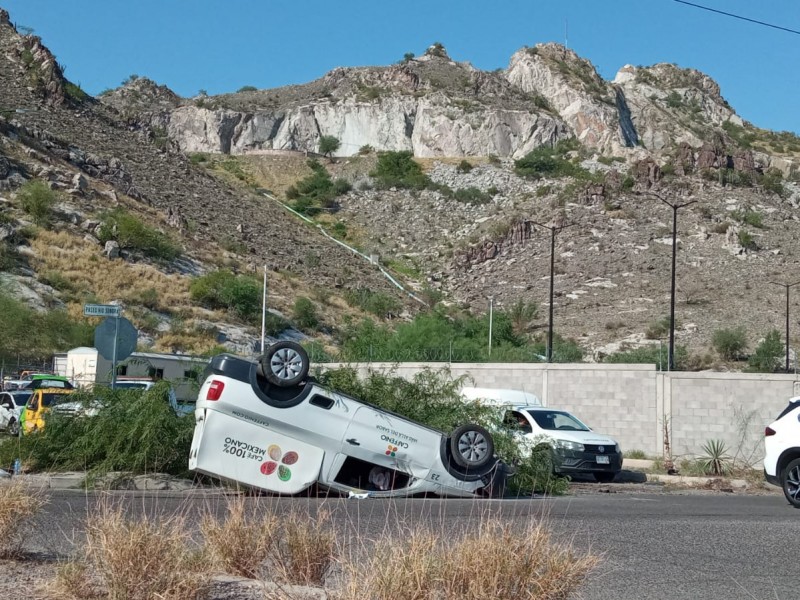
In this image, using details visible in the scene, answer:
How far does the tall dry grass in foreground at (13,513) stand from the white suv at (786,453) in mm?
11786

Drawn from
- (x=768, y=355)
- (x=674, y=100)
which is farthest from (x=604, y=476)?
(x=674, y=100)

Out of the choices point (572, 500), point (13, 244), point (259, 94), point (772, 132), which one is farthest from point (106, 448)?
point (772, 132)

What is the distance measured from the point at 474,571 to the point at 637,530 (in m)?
7.09

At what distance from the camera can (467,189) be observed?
105 meters

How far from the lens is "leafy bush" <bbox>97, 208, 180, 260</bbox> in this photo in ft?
193

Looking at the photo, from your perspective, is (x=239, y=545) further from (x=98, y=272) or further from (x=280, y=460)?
(x=98, y=272)

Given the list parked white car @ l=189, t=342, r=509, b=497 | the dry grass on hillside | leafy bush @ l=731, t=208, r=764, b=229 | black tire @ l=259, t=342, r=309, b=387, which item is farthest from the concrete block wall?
leafy bush @ l=731, t=208, r=764, b=229

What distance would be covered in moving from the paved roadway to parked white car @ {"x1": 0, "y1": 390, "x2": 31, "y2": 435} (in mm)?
14252

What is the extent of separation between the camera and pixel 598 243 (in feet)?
253

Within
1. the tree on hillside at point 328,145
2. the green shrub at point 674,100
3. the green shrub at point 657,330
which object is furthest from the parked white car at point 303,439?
the green shrub at point 674,100

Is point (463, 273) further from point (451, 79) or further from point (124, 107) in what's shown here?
point (124, 107)

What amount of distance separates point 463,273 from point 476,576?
75.3m

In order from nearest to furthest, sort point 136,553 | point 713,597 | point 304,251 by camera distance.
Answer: point 136,553 → point 713,597 → point 304,251

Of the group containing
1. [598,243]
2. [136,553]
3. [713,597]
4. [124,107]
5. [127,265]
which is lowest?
[713,597]
